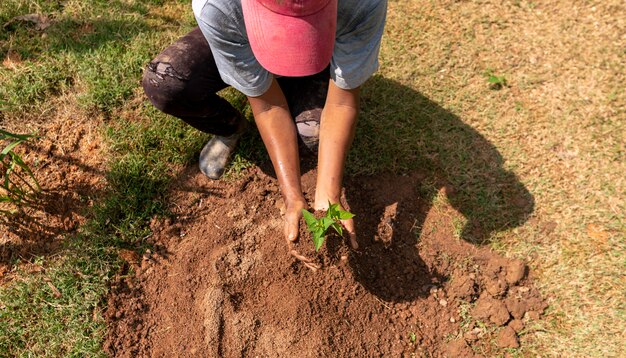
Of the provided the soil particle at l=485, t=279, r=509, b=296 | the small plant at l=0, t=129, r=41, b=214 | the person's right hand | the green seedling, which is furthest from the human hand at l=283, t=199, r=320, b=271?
the small plant at l=0, t=129, r=41, b=214

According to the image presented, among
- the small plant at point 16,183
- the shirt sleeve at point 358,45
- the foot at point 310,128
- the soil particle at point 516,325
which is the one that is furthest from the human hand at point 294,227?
the small plant at point 16,183

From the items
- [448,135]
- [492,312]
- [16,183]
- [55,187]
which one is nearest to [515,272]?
[492,312]

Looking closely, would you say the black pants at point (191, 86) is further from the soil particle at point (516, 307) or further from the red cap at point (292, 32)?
the soil particle at point (516, 307)

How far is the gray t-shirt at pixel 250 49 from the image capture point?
6.20 ft

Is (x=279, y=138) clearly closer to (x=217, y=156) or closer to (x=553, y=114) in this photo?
(x=217, y=156)

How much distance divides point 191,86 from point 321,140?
64 centimetres

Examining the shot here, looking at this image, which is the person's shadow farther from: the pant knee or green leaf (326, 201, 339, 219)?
the pant knee

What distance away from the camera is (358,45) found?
78.4 inches

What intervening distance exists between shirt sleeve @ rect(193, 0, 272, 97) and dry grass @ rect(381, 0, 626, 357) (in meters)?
1.26

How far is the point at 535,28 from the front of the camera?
3258mm

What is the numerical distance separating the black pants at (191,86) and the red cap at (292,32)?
31.8 inches

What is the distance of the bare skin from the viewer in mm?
2174

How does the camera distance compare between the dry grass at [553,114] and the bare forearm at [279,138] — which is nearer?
the bare forearm at [279,138]

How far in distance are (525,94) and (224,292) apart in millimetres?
2108
